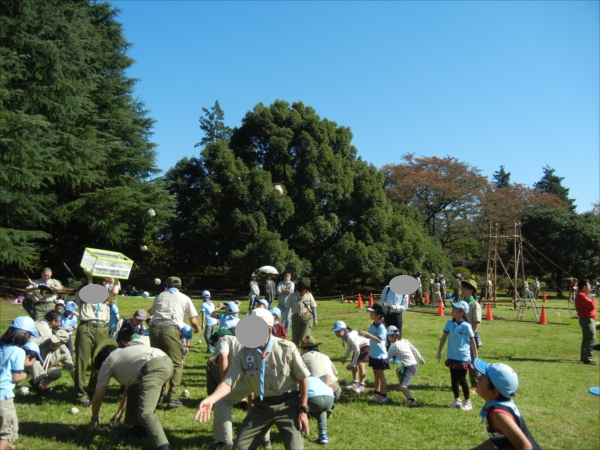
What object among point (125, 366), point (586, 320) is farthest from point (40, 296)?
point (586, 320)

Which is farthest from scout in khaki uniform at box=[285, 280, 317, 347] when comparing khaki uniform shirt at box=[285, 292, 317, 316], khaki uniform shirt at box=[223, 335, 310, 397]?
khaki uniform shirt at box=[223, 335, 310, 397]

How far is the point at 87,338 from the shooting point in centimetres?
726

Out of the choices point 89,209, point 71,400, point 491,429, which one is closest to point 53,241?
point 89,209

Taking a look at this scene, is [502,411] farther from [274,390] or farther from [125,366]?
[125,366]

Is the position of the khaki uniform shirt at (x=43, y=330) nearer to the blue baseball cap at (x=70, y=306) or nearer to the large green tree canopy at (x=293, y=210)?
the blue baseball cap at (x=70, y=306)

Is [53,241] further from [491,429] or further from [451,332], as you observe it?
[491,429]

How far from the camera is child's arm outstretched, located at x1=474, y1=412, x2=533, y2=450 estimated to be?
3205 mm

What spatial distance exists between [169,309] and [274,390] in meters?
2.86

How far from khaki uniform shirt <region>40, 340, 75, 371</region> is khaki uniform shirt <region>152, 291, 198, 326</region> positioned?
7.50 feet

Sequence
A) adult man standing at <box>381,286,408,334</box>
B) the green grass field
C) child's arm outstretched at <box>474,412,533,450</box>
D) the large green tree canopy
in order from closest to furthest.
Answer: child's arm outstretched at <box>474,412,533,450</box>, the green grass field, adult man standing at <box>381,286,408,334</box>, the large green tree canopy

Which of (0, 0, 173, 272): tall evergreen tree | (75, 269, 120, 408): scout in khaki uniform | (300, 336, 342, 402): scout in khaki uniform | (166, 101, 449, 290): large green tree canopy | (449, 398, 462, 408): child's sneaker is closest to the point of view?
(300, 336, 342, 402): scout in khaki uniform

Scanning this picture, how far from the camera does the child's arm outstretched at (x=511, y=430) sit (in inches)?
126

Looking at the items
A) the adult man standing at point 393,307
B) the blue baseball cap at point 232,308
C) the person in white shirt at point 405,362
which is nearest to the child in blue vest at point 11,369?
the blue baseball cap at point 232,308

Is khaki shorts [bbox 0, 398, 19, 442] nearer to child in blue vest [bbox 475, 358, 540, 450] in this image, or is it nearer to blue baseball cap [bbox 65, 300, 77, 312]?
child in blue vest [bbox 475, 358, 540, 450]
